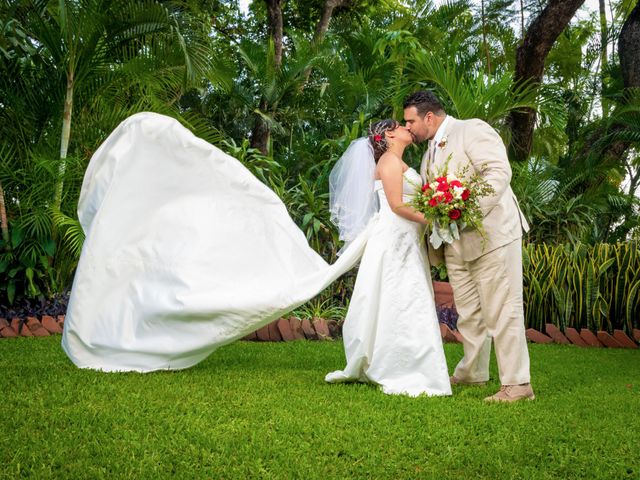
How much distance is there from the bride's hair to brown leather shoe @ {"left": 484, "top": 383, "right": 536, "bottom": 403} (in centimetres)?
184

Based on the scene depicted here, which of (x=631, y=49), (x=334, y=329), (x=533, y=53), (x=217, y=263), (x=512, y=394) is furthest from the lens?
(x=631, y=49)

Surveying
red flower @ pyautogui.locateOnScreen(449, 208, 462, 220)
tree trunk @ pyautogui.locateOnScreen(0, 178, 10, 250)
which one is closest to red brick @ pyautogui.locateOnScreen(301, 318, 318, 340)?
tree trunk @ pyautogui.locateOnScreen(0, 178, 10, 250)

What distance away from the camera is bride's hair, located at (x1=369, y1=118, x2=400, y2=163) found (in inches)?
207

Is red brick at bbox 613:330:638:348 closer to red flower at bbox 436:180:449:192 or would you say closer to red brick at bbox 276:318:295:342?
red brick at bbox 276:318:295:342

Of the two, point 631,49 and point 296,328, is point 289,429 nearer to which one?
point 296,328

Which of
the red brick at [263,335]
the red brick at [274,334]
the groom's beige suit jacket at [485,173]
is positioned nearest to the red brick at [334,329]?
the red brick at [274,334]

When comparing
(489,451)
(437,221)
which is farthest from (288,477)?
(437,221)

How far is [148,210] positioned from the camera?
18.2ft

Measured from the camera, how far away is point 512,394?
472cm

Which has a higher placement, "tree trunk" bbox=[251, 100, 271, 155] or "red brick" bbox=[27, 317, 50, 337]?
"tree trunk" bbox=[251, 100, 271, 155]

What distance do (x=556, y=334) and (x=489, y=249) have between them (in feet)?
13.0

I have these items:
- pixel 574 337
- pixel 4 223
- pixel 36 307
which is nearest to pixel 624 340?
pixel 574 337

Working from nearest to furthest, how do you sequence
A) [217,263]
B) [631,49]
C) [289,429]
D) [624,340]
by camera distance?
1. [289,429]
2. [217,263]
3. [624,340]
4. [631,49]

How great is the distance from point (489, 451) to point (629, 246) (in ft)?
18.3
